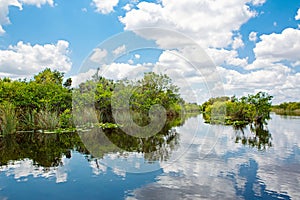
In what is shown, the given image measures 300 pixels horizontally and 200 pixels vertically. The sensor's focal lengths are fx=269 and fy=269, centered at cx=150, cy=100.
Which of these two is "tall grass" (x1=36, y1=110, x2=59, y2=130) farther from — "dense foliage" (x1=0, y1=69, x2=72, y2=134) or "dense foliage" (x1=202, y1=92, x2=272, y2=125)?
"dense foliage" (x1=202, y1=92, x2=272, y2=125)

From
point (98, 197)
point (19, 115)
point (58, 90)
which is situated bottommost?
point (98, 197)

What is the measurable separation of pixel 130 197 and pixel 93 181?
1249mm

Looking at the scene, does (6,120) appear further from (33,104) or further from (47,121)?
(33,104)

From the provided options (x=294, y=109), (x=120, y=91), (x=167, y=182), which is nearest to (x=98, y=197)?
(x=167, y=182)

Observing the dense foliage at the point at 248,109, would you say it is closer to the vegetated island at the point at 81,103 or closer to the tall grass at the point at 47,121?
the vegetated island at the point at 81,103

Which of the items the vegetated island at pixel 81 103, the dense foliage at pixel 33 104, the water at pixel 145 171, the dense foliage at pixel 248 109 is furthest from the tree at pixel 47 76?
the dense foliage at pixel 248 109

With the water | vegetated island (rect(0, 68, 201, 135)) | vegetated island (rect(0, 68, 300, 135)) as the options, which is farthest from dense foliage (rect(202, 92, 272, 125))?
the water

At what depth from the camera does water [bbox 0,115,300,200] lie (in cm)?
512

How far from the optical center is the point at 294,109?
60219mm

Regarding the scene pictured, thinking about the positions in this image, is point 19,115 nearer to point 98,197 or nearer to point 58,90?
point 58,90

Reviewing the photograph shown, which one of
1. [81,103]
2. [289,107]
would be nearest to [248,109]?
[81,103]

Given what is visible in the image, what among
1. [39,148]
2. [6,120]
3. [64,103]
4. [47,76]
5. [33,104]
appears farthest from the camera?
[47,76]

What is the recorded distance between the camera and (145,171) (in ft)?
22.0

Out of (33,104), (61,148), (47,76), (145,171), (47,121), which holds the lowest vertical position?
(145,171)
